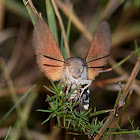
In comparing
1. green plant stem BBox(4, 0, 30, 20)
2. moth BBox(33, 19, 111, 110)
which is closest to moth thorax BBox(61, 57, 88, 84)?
moth BBox(33, 19, 111, 110)

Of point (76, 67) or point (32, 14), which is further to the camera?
point (32, 14)

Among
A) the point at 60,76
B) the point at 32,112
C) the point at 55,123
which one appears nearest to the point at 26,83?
the point at 32,112

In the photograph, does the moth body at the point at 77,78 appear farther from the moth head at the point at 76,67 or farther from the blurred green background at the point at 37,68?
the blurred green background at the point at 37,68

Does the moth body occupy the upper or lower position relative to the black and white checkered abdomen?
upper

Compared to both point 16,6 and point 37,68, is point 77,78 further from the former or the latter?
point 16,6

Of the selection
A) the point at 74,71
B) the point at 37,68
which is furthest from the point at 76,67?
the point at 37,68

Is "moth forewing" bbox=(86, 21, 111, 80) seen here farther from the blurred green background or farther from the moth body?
the blurred green background

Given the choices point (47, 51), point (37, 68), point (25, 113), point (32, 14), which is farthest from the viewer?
point (37, 68)
